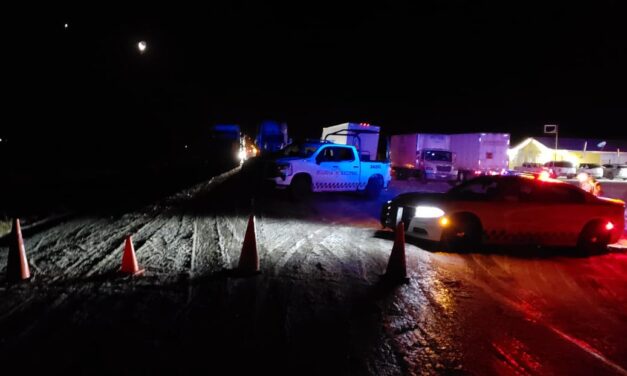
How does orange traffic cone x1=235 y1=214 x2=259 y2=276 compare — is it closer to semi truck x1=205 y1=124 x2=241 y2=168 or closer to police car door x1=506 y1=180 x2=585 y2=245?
police car door x1=506 y1=180 x2=585 y2=245

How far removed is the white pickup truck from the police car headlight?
6697mm

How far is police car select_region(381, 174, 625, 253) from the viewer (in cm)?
896

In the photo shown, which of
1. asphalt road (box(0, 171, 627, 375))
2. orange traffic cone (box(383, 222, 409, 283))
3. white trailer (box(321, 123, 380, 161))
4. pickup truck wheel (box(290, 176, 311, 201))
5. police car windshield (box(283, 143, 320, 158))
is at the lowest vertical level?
asphalt road (box(0, 171, 627, 375))

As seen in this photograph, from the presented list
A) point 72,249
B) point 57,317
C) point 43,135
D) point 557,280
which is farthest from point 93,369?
point 43,135

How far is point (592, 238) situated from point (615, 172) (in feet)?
124

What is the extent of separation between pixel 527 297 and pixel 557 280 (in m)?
1.38

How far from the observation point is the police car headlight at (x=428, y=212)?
8.91 m

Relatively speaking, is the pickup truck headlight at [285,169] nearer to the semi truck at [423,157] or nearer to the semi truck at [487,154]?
the semi truck at [423,157]

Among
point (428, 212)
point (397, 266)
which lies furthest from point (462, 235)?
point (397, 266)

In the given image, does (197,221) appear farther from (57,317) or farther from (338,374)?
(338,374)

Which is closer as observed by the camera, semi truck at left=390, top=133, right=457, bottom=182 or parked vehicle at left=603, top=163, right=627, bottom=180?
semi truck at left=390, top=133, right=457, bottom=182

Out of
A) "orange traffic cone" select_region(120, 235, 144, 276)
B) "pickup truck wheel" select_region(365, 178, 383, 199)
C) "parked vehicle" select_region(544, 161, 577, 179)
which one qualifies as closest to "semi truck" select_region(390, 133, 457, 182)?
"pickup truck wheel" select_region(365, 178, 383, 199)

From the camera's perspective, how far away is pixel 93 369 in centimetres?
390

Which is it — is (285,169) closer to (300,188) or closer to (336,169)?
(300,188)
